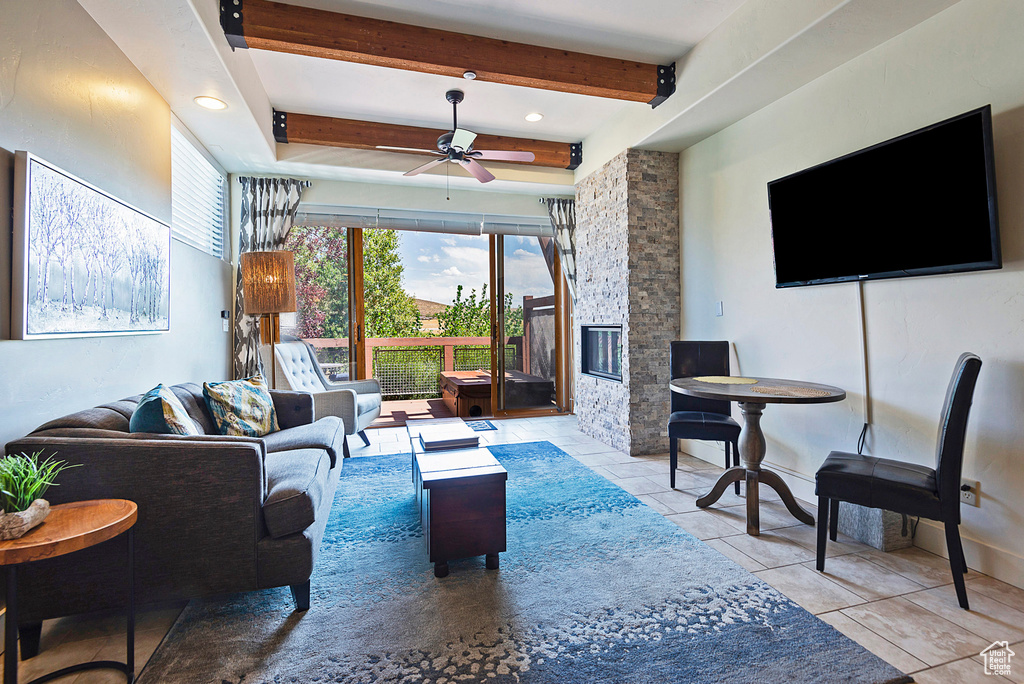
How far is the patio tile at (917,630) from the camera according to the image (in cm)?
160

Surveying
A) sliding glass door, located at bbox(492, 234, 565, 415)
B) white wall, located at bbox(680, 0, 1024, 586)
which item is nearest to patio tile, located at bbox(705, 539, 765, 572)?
white wall, located at bbox(680, 0, 1024, 586)

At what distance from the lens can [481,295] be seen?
272 inches

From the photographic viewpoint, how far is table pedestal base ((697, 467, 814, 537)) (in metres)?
2.55

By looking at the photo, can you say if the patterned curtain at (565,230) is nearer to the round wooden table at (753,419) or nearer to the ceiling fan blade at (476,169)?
the ceiling fan blade at (476,169)

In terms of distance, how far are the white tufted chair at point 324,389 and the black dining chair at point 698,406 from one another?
246 centimetres

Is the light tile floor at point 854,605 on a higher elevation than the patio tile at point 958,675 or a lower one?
higher

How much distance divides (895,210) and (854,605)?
5.95 feet

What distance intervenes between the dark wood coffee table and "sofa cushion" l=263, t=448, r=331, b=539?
0.45m

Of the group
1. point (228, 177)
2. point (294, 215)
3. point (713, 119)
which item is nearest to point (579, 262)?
point (713, 119)

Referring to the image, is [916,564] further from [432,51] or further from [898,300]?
[432,51]

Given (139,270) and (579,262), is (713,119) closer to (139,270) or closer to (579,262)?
(579,262)

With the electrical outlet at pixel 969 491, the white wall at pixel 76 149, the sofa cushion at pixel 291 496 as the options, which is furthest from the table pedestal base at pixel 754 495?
the white wall at pixel 76 149

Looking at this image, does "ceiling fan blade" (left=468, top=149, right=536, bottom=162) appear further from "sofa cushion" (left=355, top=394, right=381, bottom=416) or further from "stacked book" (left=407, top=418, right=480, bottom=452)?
"sofa cushion" (left=355, top=394, right=381, bottom=416)

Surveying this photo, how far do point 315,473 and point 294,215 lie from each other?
3.43 metres
